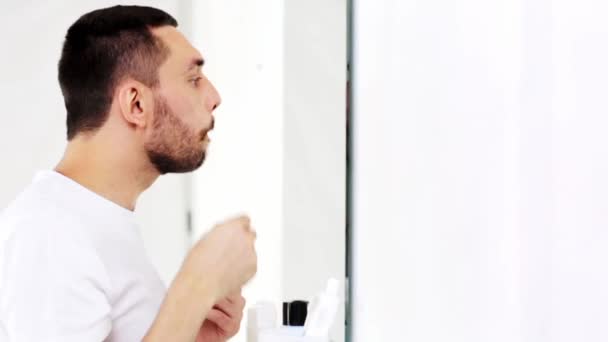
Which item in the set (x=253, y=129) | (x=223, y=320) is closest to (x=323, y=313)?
(x=223, y=320)

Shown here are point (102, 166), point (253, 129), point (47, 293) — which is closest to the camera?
point (47, 293)

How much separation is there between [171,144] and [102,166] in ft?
0.28

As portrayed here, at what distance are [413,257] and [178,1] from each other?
1.24 m

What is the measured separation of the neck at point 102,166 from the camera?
85 cm

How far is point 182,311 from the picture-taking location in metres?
0.74

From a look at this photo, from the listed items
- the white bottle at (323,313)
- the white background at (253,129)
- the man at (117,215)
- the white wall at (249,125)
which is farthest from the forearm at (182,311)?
the white wall at (249,125)

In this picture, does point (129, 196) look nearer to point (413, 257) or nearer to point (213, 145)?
point (413, 257)

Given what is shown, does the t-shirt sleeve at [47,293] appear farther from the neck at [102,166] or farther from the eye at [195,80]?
the eye at [195,80]

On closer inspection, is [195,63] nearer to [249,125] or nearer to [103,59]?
[103,59]

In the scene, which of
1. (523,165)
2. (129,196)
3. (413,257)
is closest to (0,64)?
(129,196)

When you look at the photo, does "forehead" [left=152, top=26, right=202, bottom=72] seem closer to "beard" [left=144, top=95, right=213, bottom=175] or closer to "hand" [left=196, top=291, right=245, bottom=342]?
"beard" [left=144, top=95, right=213, bottom=175]

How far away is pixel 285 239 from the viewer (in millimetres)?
1125

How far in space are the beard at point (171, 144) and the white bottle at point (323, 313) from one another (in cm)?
23

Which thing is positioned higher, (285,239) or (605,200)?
(605,200)
